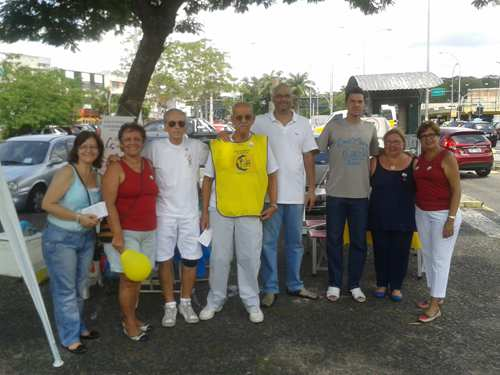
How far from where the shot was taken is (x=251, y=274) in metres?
4.14

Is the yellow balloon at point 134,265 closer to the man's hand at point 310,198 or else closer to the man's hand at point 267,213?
the man's hand at point 267,213

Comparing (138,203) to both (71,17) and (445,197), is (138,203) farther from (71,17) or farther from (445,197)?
(71,17)

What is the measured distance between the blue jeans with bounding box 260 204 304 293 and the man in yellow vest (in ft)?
0.77

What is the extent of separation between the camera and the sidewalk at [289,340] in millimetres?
3361

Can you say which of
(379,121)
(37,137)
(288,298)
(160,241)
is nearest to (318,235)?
(288,298)

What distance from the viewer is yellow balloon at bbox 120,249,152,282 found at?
11.1ft

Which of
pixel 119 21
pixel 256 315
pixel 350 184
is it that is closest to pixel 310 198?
pixel 350 184

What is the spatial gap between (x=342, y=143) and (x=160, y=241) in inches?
75.0

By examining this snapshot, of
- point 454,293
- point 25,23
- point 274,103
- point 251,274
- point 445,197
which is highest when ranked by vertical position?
point 25,23

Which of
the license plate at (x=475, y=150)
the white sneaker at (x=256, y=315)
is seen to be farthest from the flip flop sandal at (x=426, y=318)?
the license plate at (x=475, y=150)

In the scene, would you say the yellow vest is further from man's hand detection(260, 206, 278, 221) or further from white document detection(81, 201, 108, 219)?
white document detection(81, 201, 108, 219)

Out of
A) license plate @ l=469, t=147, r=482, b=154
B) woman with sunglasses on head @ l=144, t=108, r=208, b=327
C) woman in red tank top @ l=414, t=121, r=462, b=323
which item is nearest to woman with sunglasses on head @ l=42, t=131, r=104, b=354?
woman with sunglasses on head @ l=144, t=108, r=208, b=327

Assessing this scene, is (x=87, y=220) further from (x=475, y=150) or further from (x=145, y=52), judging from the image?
(x=475, y=150)

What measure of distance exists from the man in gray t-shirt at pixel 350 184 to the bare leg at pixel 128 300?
6.32 ft
